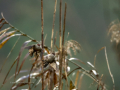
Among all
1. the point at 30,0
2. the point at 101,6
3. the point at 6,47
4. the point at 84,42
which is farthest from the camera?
the point at 101,6

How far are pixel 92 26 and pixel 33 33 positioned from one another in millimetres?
748

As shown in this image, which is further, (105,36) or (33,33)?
(105,36)

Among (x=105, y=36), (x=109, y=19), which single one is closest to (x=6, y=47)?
(x=105, y=36)

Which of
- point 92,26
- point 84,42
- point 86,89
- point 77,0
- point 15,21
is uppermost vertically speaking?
point 77,0

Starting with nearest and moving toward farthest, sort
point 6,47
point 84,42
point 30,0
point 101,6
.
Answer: point 6,47, point 30,0, point 84,42, point 101,6

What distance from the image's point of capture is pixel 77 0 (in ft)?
5.81

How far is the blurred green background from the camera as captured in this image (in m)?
1.52

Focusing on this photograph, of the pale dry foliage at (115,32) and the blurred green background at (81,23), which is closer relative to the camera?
the blurred green background at (81,23)

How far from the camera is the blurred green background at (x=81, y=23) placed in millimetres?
1524

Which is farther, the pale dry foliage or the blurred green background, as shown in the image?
the pale dry foliage

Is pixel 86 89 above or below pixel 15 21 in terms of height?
below

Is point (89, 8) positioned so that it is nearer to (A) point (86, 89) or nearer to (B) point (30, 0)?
(B) point (30, 0)

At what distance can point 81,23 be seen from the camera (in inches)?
69.0

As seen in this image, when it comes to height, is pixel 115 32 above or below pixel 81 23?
below
